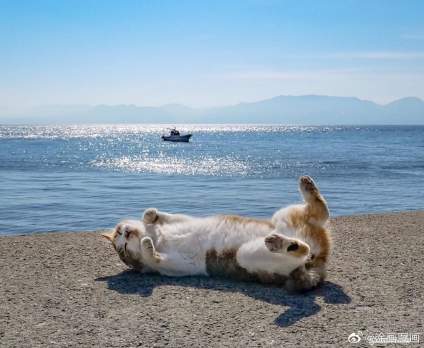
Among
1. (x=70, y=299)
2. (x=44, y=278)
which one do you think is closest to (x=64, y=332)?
(x=70, y=299)

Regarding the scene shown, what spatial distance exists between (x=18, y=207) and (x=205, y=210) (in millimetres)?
6326

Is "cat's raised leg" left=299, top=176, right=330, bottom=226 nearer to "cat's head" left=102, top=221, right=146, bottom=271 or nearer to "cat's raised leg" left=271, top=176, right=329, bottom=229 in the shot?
"cat's raised leg" left=271, top=176, right=329, bottom=229

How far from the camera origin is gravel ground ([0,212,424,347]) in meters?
5.36

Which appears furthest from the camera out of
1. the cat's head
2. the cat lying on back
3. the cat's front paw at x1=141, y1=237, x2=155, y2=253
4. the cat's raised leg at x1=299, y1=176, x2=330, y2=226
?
the cat's head

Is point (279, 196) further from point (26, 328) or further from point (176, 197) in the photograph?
point (26, 328)

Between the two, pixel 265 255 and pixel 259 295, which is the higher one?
pixel 265 255

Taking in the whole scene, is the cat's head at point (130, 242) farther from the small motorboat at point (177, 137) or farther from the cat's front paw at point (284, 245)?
the small motorboat at point (177, 137)

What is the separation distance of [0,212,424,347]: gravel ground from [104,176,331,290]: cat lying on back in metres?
0.20

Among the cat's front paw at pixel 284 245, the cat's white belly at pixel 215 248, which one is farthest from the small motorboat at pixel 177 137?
the cat's front paw at pixel 284 245

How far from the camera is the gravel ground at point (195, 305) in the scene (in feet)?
17.6

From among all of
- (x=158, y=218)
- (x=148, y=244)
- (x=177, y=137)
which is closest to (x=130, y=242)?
(x=148, y=244)

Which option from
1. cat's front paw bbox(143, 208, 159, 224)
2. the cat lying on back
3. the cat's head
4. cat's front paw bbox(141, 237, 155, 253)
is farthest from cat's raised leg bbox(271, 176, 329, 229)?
the cat's head

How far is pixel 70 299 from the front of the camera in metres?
6.66

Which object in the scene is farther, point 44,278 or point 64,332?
point 44,278
